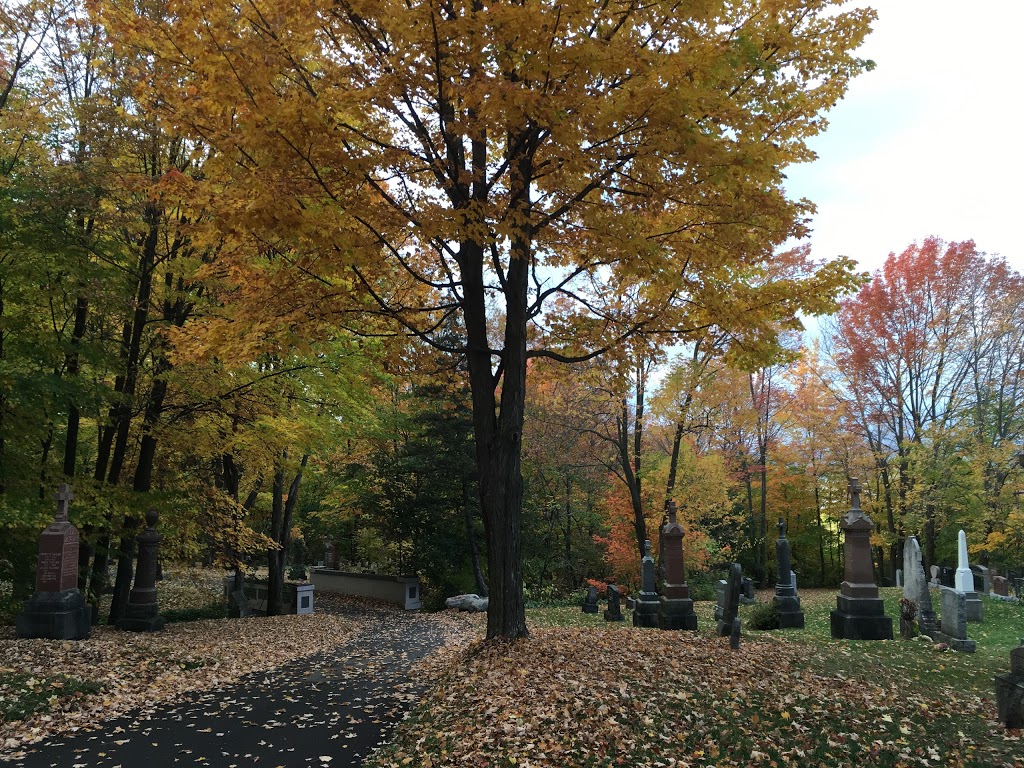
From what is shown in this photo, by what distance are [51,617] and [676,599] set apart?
1099 cm

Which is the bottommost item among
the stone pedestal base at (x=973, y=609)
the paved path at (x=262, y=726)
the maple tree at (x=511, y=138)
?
the stone pedestal base at (x=973, y=609)

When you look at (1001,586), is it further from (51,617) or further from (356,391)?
(51,617)

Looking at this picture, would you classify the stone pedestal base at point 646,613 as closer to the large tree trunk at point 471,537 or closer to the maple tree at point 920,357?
the large tree trunk at point 471,537

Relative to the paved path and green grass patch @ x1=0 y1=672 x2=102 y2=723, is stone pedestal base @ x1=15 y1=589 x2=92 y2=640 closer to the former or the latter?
green grass patch @ x1=0 y1=672 x2=102 y2=723

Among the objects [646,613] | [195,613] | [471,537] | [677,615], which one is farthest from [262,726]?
[471,537]

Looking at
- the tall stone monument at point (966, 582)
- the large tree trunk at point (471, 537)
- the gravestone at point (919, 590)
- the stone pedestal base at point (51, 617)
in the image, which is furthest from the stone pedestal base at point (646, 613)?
the stone pedestal base at point (51, 617)

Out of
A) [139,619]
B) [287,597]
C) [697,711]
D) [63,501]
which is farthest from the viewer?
[287,597]

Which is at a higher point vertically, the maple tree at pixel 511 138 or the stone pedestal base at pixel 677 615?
the maple tree at pixel 511 138

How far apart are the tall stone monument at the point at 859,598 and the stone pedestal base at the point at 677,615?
2751 mm

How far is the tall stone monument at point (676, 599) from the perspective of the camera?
1277 cm

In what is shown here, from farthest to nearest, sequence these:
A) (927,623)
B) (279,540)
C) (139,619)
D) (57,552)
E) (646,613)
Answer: (279,540) → (646,613) → (139,619) → (927,623) → (57,552)

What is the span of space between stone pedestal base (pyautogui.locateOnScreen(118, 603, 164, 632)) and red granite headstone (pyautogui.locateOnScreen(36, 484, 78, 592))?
8.17ft

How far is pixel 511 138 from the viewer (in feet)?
24.6

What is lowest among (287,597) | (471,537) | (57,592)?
(287,597)
